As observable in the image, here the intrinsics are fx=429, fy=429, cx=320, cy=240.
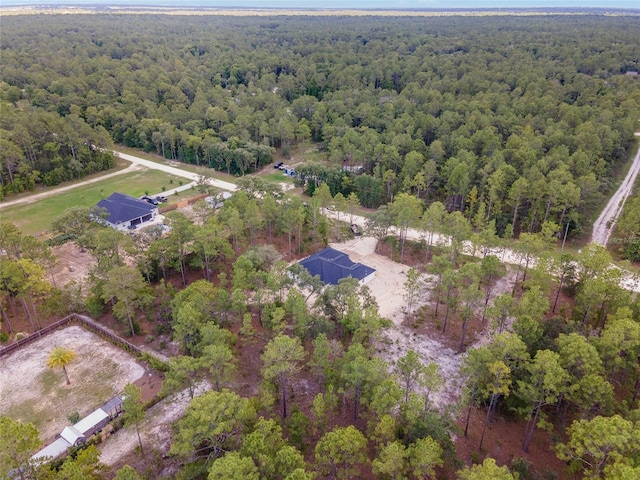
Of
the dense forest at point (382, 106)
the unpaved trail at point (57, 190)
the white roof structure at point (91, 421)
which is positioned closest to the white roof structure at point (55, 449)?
the white roof structure at point (91, 421)

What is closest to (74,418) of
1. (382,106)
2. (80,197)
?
(80,197)

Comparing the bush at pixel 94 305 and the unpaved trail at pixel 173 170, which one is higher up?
the bush at pixel 94 305

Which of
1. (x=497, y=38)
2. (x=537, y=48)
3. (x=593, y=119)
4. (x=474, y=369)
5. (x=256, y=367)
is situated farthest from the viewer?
(x=497, y=38)

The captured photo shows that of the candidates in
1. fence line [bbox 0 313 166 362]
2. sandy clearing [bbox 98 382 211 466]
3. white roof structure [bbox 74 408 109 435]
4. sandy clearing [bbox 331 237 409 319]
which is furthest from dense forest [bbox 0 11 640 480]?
white roof structure [bbox 74 408 109 435]

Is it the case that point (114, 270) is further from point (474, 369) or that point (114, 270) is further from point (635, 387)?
point (635, 387)

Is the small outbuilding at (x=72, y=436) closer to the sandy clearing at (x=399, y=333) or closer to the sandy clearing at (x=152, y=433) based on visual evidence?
the sandy clearing at (x=152, y=433)

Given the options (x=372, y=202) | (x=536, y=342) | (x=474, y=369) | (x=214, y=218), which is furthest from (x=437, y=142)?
(x=474, y=369)

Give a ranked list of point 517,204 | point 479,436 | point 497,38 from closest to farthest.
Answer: point 479,436, point 517,204, point 497,38
